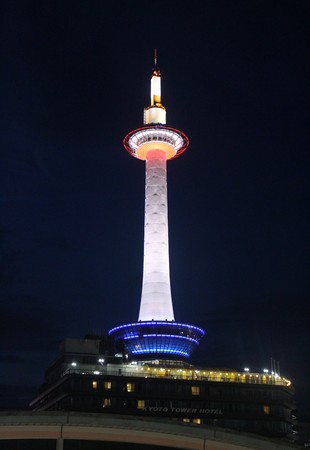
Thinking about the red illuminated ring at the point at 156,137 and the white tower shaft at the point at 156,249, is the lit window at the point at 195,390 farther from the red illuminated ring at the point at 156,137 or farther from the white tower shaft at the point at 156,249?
the red illuminated ring at the point at 156,137

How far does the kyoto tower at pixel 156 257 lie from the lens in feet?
430

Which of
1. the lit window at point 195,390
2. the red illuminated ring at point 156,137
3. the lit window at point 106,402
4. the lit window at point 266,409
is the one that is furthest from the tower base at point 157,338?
the red illuminated ring at point 156,137

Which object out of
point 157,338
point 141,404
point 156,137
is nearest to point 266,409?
point 141,404

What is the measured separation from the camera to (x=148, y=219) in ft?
479

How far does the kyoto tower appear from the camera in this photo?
131 m

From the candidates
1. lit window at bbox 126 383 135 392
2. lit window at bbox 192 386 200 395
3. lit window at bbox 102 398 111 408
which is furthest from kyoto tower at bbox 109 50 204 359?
lit window at bbox 102 398 111 408

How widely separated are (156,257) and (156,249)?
1904mm

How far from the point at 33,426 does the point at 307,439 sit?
16886 cm

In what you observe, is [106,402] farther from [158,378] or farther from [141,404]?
[158,378]

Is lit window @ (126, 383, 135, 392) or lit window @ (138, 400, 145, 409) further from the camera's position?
lit window @ (126, 383, 135, 392)

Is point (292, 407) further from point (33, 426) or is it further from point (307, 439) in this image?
point (33, 426)

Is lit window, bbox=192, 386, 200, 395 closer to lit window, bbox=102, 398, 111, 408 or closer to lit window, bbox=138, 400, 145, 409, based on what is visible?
lit window, bbox=138, 400, 145, 409

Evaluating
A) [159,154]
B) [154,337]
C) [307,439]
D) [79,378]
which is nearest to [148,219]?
[159,154]

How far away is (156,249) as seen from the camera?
14150 centimetres
